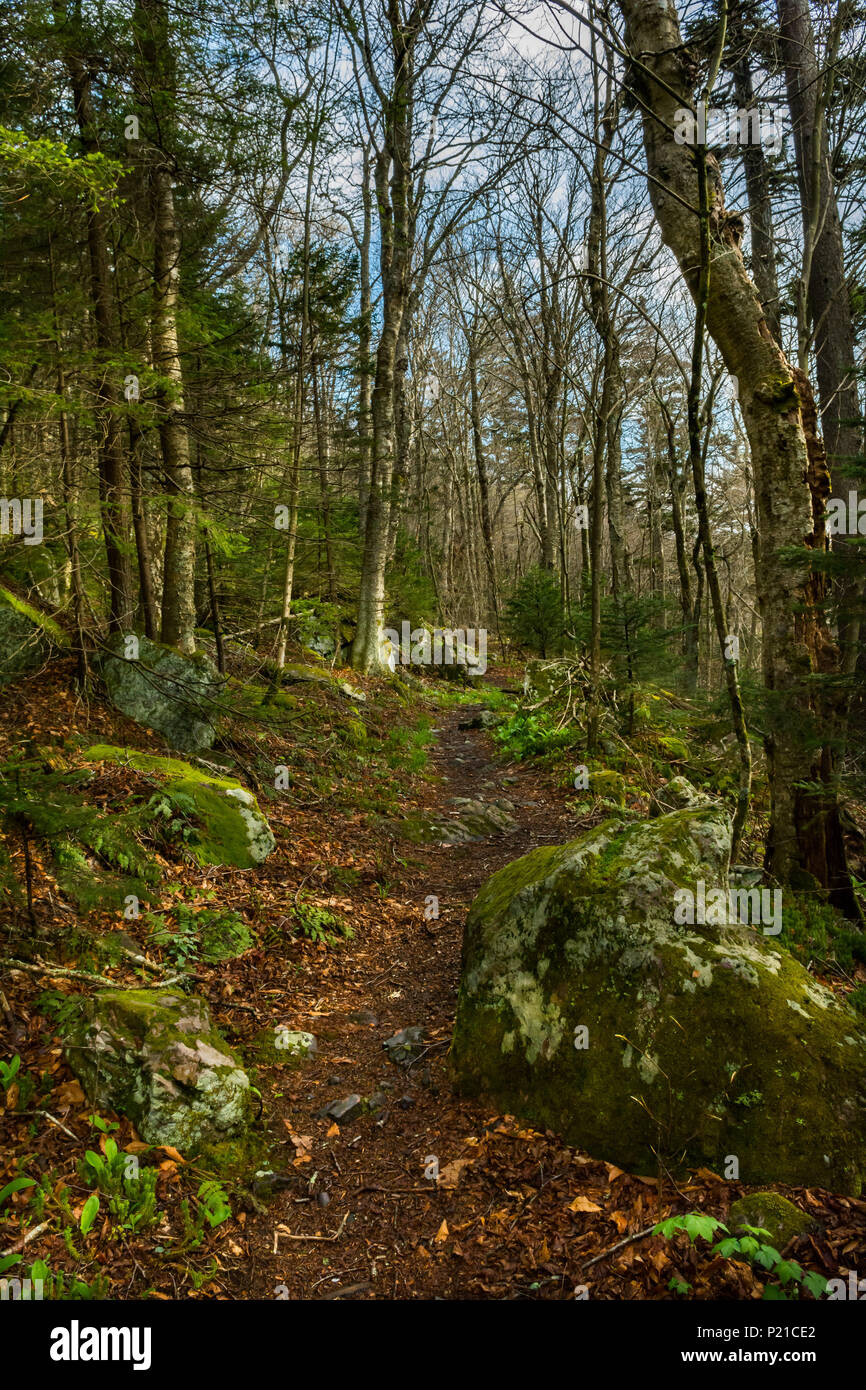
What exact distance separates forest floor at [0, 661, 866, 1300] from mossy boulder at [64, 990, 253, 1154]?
0.31 feet

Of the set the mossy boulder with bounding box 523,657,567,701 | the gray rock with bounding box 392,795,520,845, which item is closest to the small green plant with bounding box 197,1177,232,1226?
the gray rock with bounding box 392,795,520,845

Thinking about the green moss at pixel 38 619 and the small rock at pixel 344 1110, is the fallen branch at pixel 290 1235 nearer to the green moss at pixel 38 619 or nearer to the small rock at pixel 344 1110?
the small rock at pixel 344 1110

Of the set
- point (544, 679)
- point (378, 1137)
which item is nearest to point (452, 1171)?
point (378, 1137)

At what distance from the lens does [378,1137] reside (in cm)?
328

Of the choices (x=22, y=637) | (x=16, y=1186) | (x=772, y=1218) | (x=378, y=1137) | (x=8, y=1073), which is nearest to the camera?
(x=772, y=1218)

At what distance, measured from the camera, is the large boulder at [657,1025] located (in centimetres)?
268

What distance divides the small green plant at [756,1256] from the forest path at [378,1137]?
79 centimetres

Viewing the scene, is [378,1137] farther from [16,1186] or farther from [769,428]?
[769,428]

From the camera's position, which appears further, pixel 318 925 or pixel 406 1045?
pixel 318 925

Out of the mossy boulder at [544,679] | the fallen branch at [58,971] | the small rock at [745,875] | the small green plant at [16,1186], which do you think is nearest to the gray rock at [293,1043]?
the fallen branch at [58,971]

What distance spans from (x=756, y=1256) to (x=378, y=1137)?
1.85m

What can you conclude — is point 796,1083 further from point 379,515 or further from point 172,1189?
point 379,515

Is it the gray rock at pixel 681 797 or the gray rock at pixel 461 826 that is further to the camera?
the gray rock at pixel 461 826
